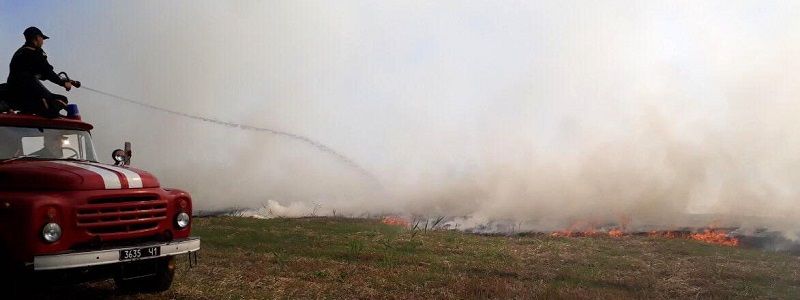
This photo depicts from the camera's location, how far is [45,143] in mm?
A: 9352

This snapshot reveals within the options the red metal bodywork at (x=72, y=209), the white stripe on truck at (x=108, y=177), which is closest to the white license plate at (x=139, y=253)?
the red metal bodywork at (x=72, y=209)

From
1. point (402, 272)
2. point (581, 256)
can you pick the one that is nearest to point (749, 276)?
point (581, 256)

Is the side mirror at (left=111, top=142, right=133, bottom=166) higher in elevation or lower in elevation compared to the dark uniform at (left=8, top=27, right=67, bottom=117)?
lower

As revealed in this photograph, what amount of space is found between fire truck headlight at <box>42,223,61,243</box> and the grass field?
99.9 inches

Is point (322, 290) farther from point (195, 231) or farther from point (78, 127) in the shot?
point (195, 231)

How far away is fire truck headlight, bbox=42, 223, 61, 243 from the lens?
23.8 feet

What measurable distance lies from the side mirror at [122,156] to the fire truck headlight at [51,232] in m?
3.02

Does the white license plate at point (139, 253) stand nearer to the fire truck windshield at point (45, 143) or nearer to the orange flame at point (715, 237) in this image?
the fire truck windshield at point (45, 143)

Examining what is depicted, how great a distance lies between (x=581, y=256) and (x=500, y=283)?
7252mm

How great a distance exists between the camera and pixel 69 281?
24.8 ft

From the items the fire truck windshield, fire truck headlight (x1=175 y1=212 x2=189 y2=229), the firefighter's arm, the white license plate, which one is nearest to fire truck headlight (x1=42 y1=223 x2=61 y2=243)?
the white license plate

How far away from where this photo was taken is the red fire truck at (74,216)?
23.6ft

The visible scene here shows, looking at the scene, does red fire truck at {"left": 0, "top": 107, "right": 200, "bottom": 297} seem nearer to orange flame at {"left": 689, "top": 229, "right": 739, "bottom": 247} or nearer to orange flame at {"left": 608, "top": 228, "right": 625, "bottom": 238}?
orange flame at {"left": 608, "top": 228, "right": 625, "bottom": 238}

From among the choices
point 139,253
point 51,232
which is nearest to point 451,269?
point 139,253
